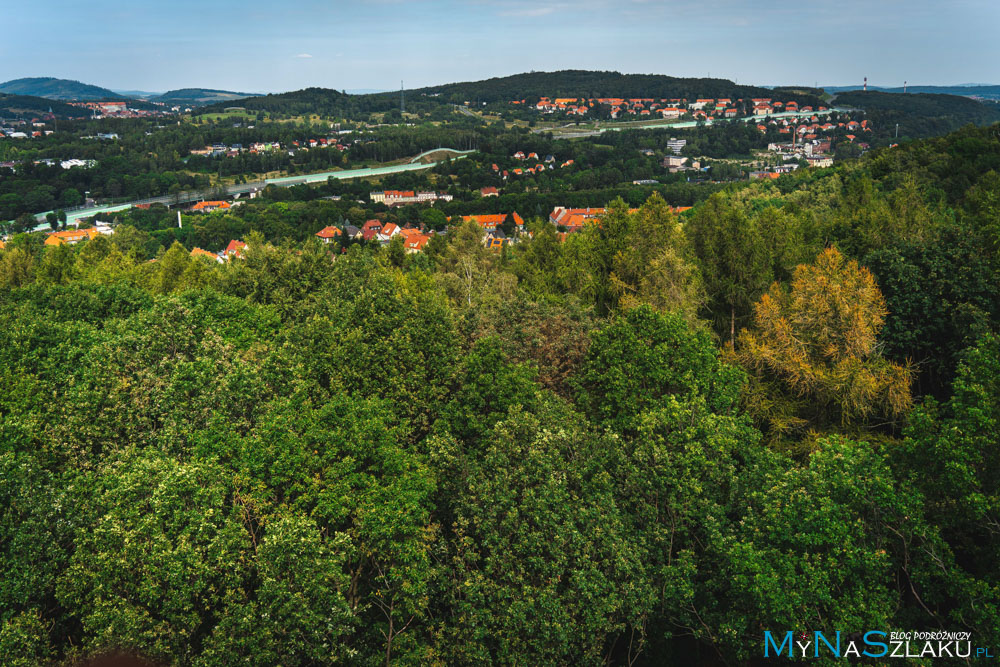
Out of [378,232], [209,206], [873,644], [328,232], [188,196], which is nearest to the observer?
A: [873,644]

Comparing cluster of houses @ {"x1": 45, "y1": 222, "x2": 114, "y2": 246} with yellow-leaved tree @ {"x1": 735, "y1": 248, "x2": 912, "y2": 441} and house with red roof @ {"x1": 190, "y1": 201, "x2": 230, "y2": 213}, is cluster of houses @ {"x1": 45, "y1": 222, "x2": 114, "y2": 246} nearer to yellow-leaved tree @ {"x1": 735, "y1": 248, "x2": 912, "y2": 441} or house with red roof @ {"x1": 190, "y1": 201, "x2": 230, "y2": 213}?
house with red roof @ {"x1": 190, "y1": 201, "x2": 230, "y2": 213}

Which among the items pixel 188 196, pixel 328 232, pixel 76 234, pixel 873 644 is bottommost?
pixel 873 644

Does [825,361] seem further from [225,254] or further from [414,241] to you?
[225,254]

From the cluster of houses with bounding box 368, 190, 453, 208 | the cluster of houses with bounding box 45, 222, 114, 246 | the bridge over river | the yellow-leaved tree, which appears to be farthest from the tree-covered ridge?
the bridge over river

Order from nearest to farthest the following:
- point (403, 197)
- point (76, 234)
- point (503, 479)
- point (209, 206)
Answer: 1. point (503, 479)
2. point (76, 234)
3. point (209, 206)
4. point (403, 197)

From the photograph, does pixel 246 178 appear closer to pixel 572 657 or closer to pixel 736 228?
pixel 736 228

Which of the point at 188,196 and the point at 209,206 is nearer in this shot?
the point at 209,206

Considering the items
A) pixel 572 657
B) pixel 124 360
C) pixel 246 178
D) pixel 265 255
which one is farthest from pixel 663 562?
pixel 246 178

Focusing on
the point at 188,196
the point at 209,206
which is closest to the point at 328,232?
the point at 209,206
